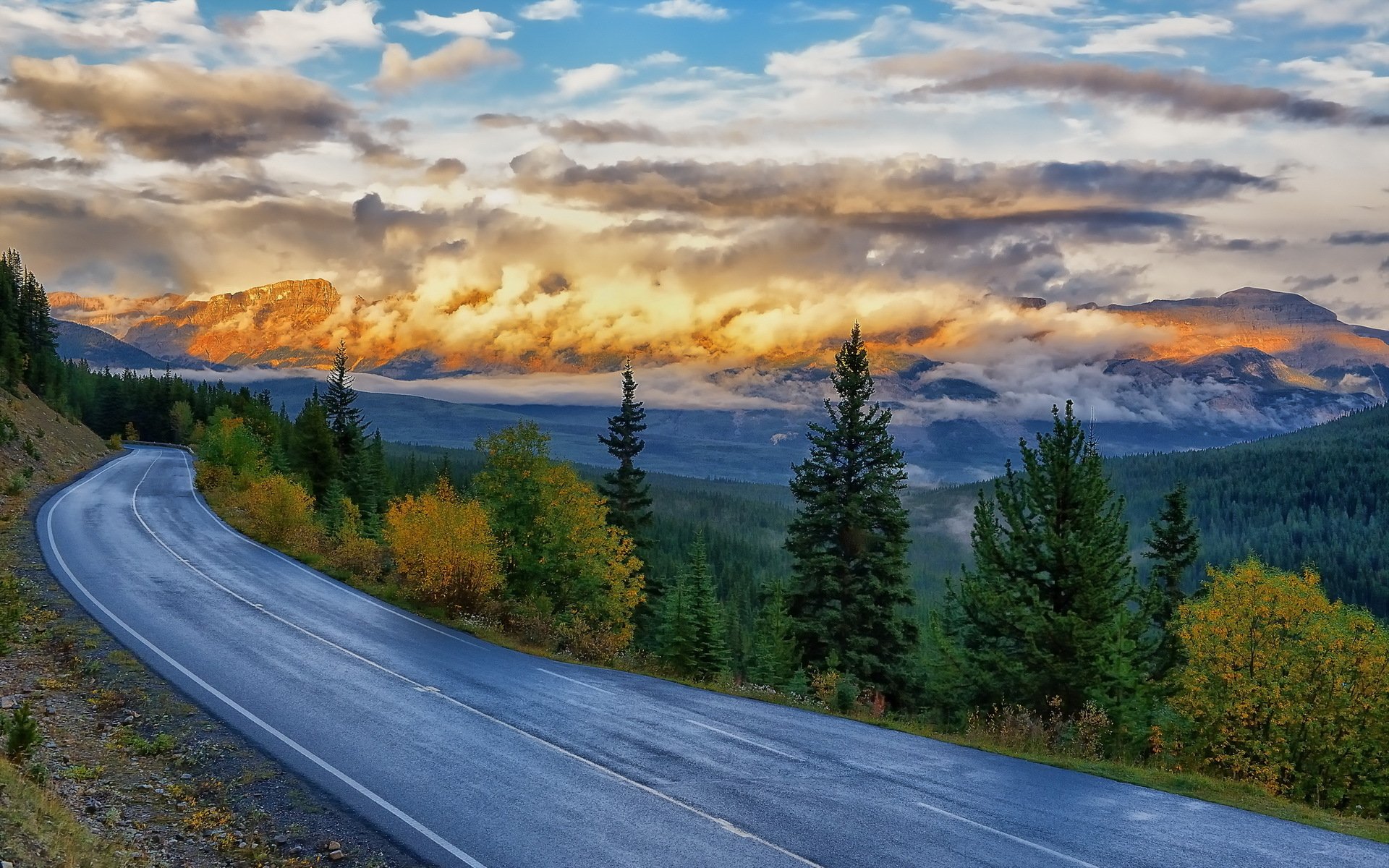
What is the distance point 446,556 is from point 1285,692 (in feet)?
107

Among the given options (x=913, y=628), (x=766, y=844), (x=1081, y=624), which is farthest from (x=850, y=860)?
(x=913, y=628)

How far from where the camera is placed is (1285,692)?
37156 millimetres

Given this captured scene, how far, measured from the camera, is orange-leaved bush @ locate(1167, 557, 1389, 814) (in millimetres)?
36281

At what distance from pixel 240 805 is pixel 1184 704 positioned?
35.4 m

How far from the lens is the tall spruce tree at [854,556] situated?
3897 centimetres

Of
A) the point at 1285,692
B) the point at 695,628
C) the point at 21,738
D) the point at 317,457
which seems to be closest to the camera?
the point at 21,738

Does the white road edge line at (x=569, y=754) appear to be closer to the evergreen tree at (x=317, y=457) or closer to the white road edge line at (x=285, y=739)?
the white road edge line at (x=285, y=739)

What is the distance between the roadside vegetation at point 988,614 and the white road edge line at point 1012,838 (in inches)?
207

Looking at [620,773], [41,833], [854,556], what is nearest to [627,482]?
[854,556]

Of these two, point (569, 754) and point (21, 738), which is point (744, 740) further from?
point (21, 738)

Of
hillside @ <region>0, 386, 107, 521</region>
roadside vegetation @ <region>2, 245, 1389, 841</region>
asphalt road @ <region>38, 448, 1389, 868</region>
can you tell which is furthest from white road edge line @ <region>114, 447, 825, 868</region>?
hillside @ <region>0, 386, 107, 521</region>

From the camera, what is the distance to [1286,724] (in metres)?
37.2

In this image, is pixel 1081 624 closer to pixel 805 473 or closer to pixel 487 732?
pixel 805 473

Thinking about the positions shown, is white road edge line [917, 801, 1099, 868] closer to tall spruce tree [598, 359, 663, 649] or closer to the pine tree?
tall spruce tree [598, 359, 663, 649]
